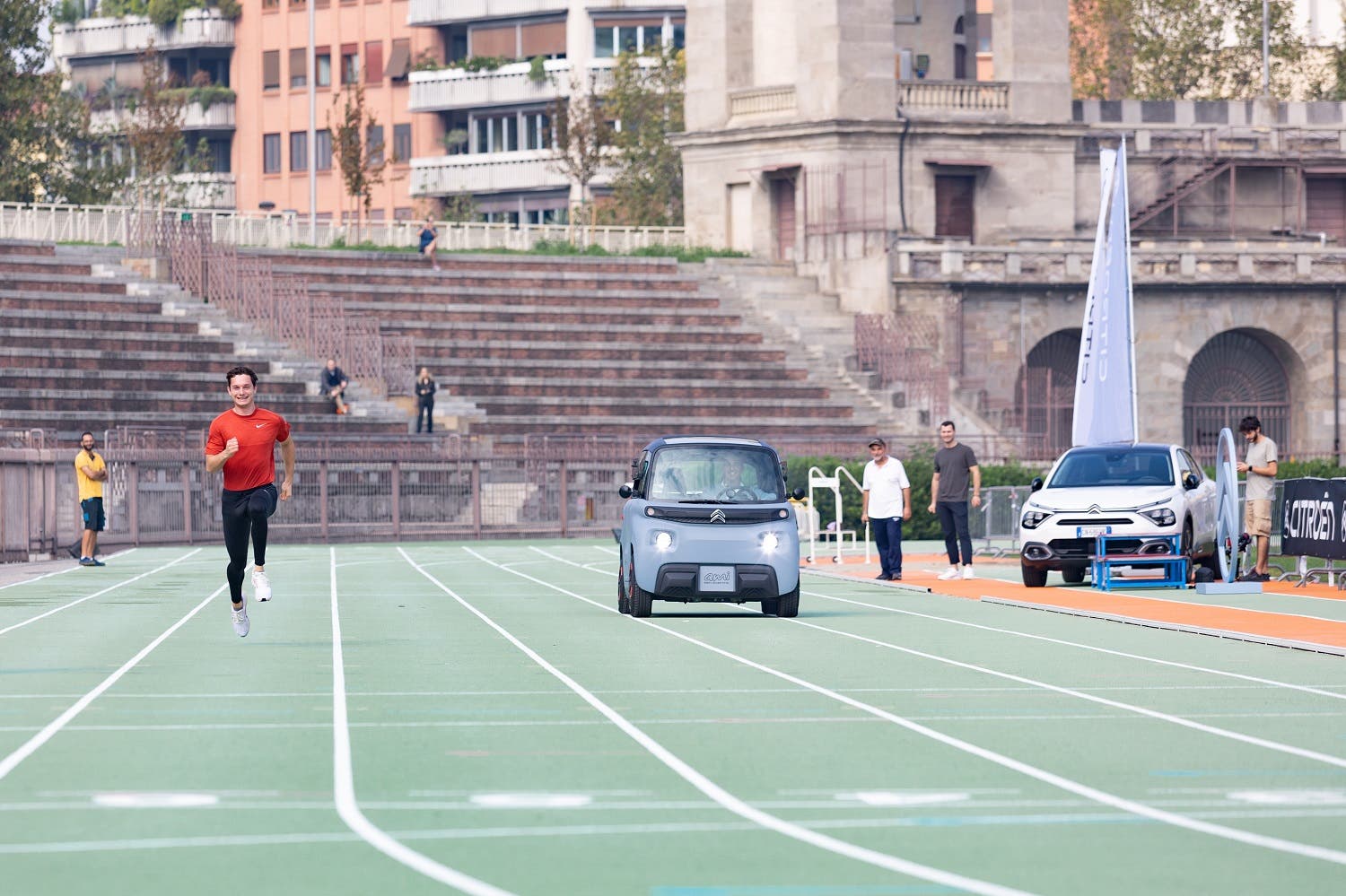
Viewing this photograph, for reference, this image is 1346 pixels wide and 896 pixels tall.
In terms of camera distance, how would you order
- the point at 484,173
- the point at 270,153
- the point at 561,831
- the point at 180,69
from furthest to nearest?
1. the point at 180,69
2. the point at 270,153
3. the point at 484,173
4. the point at 561,831

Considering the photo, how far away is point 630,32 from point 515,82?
5141mm

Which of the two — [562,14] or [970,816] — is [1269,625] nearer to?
[970,816]

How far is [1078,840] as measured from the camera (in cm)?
922

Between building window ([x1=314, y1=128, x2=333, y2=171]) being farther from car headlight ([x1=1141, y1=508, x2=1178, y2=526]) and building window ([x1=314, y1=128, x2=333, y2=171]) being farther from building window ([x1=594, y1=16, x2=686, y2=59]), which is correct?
car headlight ([x1=1141, y1=508, x2=1178, y2=526])

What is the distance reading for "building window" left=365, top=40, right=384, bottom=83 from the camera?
101625 mm

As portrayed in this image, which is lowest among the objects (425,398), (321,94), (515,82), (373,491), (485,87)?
(373,491)

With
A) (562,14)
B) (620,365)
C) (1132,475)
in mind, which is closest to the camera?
(1132,475)

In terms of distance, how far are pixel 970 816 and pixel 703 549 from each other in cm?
1237

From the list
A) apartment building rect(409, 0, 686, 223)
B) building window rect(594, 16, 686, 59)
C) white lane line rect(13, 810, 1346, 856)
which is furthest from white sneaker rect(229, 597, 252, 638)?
building window rect(594, 16, 686, 59)

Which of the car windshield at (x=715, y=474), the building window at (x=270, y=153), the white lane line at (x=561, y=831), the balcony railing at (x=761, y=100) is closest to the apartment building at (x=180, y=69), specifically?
the building window at (x=270, y=153)

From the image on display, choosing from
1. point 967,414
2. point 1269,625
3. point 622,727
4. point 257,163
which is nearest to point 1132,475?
point 1269,625

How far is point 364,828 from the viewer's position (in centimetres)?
950

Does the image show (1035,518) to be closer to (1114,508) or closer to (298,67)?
(1114,508)

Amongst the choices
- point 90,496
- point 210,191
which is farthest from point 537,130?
point 90,496
